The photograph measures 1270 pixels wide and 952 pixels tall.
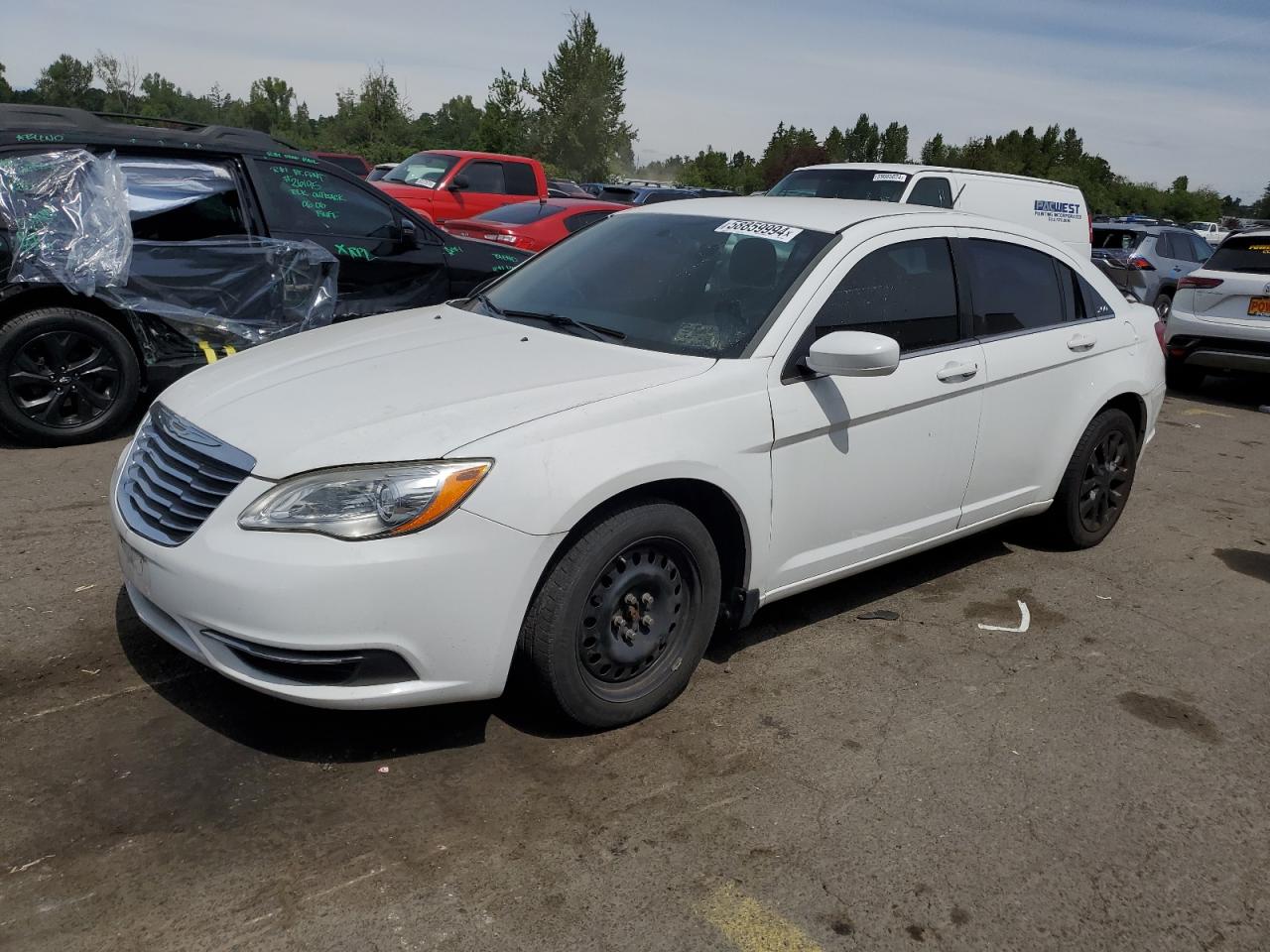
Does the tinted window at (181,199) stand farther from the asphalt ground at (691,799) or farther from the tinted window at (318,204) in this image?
the asphalt ground at (691,799)

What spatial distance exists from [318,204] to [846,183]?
539 cm

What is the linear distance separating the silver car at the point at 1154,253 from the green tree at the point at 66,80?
74.7 metres

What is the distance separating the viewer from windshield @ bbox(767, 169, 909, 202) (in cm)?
989

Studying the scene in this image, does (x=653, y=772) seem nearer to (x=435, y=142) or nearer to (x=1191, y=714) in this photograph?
(x=1191, y=714)

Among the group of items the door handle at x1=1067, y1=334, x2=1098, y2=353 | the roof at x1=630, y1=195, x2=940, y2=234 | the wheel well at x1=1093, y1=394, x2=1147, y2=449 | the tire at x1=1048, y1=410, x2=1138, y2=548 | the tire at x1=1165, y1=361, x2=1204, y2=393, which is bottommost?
the tire at x1=1165, y1=361, x2=1204, y2=393

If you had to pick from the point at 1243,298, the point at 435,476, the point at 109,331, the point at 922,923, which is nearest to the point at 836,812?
the point at 922,923

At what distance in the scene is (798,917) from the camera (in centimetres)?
266

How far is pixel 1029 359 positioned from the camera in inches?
183

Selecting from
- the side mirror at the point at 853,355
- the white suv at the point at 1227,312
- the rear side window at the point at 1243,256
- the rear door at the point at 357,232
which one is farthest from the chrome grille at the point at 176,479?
the rear side window at the point at 1243,256

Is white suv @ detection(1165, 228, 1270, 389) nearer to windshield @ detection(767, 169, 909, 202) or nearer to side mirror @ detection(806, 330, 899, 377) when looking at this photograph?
windshield @ detection(767, 169, 909, 202)

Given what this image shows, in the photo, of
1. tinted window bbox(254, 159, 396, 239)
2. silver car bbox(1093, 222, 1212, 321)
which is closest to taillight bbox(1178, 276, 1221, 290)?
silver car bbox(1093, 222, 1212, 321)

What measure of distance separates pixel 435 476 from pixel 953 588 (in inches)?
113

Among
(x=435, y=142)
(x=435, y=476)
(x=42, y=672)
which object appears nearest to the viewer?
(x=435, y=476)

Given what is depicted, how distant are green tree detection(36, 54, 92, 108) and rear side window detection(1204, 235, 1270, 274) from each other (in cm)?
7855
